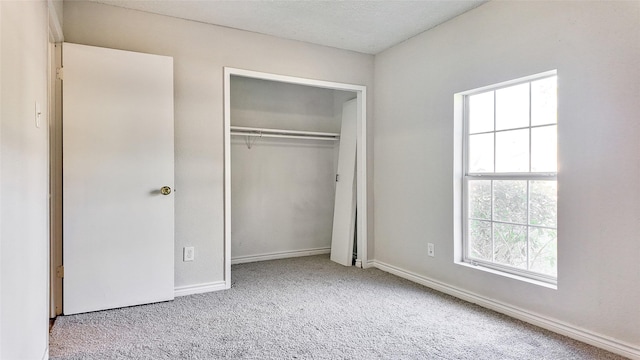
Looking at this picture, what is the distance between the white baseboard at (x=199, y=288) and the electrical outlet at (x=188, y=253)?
23 centimetres

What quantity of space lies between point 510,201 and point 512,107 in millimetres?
705

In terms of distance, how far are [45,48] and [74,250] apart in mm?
1404

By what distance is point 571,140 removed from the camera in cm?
228

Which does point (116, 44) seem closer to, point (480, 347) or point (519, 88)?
point (519, 88)

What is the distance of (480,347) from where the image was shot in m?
2.14

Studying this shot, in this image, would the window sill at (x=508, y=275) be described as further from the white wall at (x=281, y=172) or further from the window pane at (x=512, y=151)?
the white wall at (x=281, y=172)

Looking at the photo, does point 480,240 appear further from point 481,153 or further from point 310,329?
point 310,329

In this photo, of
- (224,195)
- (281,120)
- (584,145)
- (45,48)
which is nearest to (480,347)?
(584,145)

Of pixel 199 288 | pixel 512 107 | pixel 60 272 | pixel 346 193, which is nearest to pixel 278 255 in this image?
pixel 346 193

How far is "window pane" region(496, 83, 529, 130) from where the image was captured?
266cm

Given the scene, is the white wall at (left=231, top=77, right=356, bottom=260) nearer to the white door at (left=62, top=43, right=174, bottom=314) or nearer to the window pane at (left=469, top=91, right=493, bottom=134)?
the white door at (left=62, top=43, right=174, bottom=314)

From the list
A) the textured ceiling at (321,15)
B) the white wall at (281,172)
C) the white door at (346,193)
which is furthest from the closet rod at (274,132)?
the textured ceiling at (321,15)

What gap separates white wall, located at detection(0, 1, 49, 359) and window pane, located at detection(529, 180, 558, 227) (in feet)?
9.50

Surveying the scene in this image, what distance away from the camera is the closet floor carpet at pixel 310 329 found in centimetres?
209
